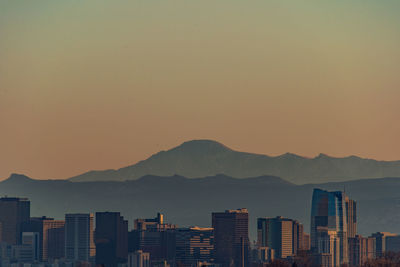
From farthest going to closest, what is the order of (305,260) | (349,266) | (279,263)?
1. (349,266)
2. (305,260)
3. (279,263)

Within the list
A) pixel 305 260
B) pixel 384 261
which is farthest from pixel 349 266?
pixel 384 261

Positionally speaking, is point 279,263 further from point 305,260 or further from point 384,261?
point 305,260

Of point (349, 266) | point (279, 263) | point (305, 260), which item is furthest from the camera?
point (349, 266)

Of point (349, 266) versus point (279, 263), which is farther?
point (349, 266)

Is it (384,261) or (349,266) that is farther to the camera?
(349,266)

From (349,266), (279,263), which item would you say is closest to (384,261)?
(279,263)

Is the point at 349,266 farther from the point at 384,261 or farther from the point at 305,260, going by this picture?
the point at 384,261

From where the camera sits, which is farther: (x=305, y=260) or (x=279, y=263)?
(x=305, y=260)

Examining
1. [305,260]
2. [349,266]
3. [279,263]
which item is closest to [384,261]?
[279,263]
